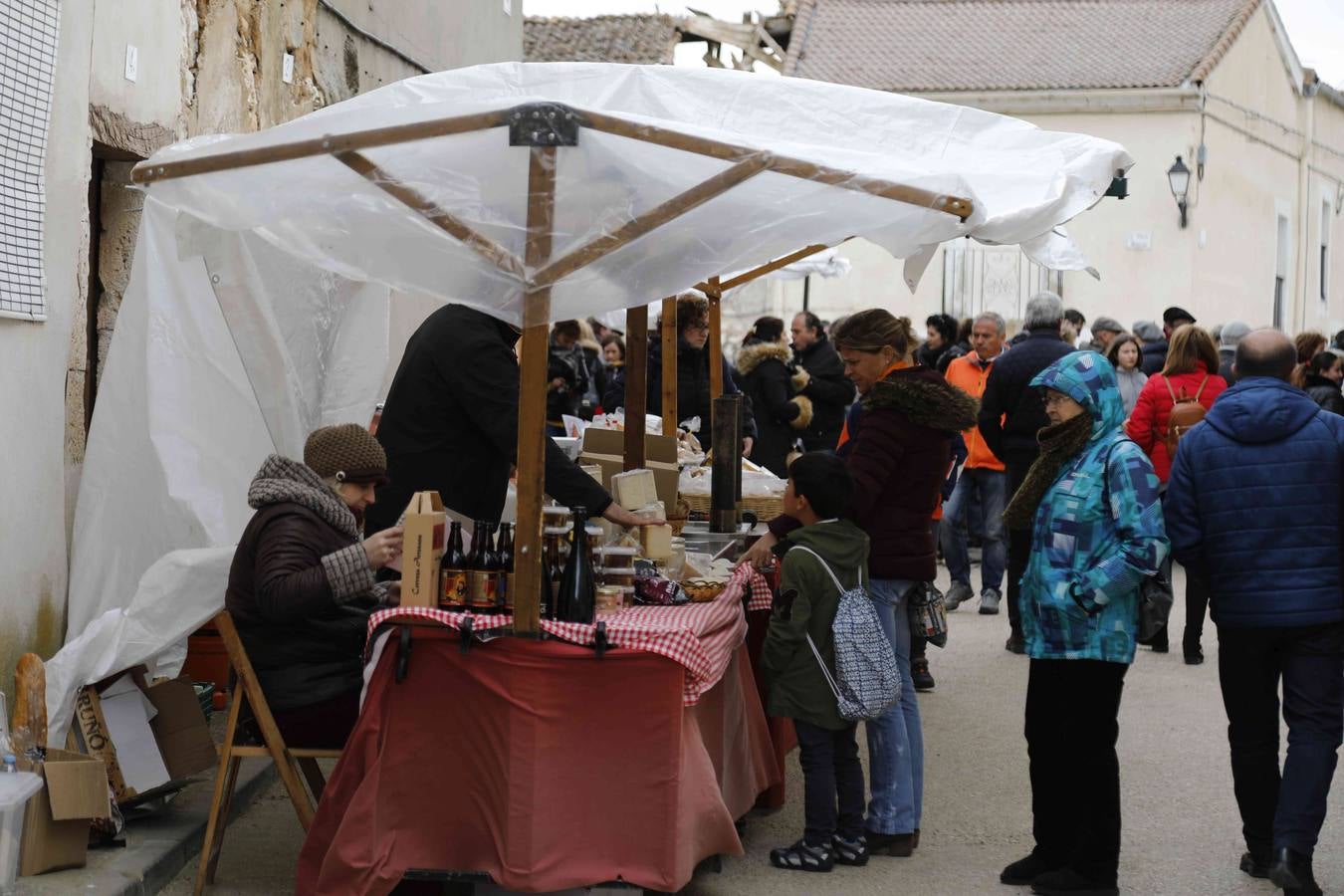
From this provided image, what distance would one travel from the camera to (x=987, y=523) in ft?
34.1

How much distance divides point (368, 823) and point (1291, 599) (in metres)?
2.94

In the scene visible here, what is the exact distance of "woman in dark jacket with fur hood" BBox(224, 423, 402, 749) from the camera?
4.84 meters

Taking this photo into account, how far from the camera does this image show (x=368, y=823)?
181 inches

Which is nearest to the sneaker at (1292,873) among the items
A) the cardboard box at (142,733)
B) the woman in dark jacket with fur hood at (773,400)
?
the cardboard box at (142,733)

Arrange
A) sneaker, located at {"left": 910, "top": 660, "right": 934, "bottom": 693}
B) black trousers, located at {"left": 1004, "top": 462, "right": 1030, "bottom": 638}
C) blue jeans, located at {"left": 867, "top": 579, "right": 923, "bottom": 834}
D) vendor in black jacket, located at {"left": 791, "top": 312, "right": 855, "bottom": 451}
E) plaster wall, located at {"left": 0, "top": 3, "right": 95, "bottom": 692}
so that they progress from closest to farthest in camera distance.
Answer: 1. blue jeans, located at {"left": 867, "top": 579, "right": 923, "bottom": 834}
2. plaster wall, located at {"left": 0, "top": 3, "right": 95, "bottom": 692}
3. sneaker, located at {"left": 910, "top": 660, "right": 934, "bottom": 693}
4. black trousers, located at {"left": 1004, "top": 462, "right": 1030, "bottom": 638}
5. vendor in black jacket, located at {"left": 791, "top": 312, "right": 855, "bottom": 451}

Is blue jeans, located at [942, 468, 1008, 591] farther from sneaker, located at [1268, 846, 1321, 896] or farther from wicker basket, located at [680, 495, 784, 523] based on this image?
sneaker, located at [1268, 846, 1321, 896]

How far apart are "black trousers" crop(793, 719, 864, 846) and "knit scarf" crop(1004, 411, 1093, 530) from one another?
3.01ft

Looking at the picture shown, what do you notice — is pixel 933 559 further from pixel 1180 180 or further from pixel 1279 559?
pixel 1180 180

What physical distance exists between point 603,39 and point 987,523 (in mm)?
22426

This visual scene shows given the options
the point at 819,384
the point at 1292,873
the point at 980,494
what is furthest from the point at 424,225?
the point at 819,384

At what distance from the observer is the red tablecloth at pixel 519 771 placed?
4.56 m

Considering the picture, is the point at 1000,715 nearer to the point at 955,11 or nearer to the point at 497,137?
the point at 497,137

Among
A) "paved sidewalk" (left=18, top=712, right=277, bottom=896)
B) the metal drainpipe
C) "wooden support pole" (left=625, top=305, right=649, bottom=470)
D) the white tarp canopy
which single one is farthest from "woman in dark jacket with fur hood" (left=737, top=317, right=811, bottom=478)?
the metal drainpipe

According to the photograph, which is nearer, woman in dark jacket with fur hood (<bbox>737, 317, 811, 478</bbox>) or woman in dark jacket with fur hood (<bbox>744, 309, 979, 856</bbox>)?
woman in dark jacket with fur hood (<bbox>744, 309, 979, 856</bbox>)
